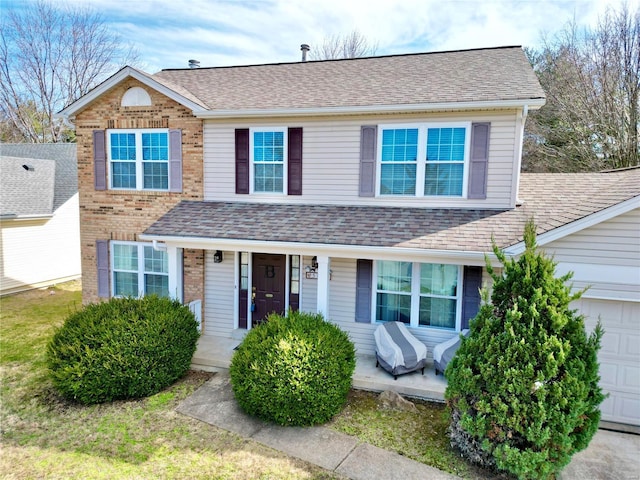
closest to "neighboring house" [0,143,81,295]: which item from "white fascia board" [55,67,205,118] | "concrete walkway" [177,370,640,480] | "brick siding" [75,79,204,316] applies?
"brick siding" [75,79,204,316]

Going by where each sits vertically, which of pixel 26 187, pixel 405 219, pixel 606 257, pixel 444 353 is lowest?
pixel 444 353

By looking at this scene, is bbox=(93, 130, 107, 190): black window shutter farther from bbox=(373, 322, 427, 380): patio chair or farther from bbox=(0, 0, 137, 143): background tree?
bbox=(0, 0, 137, 143): background tree

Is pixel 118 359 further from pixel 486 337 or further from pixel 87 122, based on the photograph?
pixel 87 122

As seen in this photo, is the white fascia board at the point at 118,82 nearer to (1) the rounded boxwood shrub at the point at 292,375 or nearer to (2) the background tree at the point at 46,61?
(1) the rounded boxwood shrub at the point at 292,375

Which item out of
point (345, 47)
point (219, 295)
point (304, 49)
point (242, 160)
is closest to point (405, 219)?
point (242, 160)

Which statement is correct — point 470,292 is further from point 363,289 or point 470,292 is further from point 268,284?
point 268,284

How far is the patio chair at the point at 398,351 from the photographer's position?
7637mm

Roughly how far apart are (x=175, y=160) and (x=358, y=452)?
780cm

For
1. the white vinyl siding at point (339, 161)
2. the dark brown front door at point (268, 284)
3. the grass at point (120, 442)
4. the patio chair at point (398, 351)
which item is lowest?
the grass at point (120, 442)

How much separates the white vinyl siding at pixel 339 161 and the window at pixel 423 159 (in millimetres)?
165

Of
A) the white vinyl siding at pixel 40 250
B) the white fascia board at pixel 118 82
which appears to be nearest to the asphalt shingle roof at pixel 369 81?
the white fascia board at pixel 118 82

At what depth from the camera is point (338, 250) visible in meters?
7.95

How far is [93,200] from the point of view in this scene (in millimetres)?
10555

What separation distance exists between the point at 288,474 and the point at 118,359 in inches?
138
